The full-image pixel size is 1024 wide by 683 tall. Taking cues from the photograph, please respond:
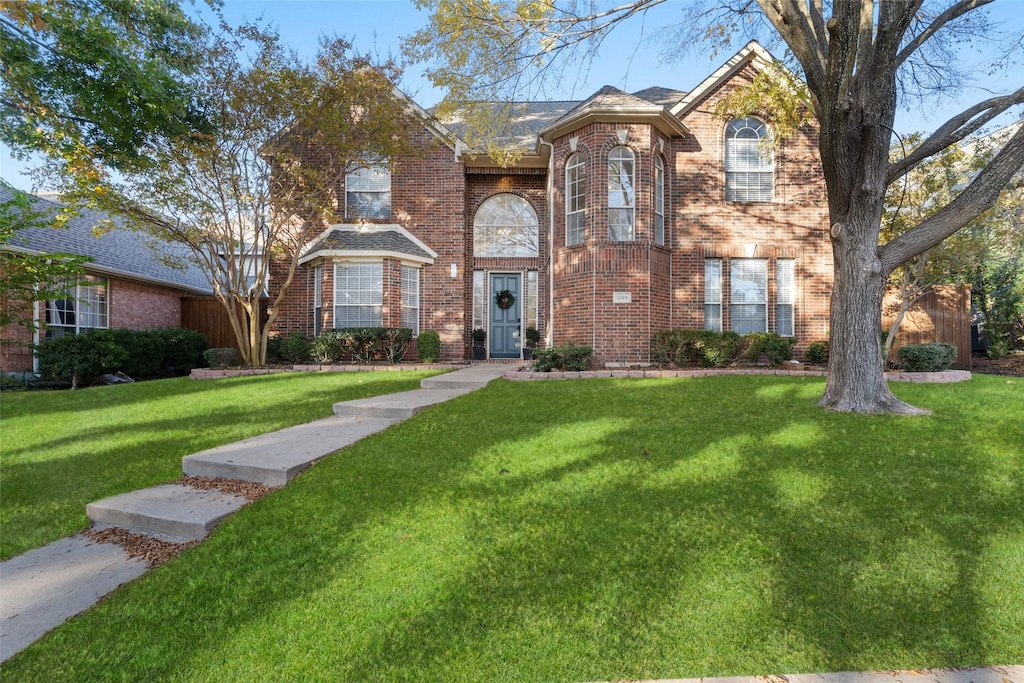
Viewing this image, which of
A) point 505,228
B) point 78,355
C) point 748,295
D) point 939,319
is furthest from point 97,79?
point 939,319

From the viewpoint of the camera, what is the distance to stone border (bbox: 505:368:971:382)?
9.28 meters

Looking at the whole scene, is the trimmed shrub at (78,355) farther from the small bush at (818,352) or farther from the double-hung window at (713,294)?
the small bush at (818,352)

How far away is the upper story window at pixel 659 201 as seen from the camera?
12203 mm

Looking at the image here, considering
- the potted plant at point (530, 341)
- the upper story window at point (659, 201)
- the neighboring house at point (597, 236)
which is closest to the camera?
the neighboring house at point (597, 236)

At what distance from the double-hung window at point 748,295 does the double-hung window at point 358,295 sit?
30.0 feet

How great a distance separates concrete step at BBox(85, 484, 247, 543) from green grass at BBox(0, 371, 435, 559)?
0.23 meters

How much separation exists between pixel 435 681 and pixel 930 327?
15.4 metres

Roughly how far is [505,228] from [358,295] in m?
4.69

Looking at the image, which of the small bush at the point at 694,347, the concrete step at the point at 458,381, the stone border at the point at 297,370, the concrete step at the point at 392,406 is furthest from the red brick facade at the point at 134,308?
the small bush at the point at 694,347

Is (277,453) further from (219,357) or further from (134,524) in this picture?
(219,357)

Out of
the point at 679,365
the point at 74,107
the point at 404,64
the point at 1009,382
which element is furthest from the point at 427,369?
the point at 1009,382

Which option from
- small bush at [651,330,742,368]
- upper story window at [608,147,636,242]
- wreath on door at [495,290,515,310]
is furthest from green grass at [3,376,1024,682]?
wreath on door at [495,290,515,310]

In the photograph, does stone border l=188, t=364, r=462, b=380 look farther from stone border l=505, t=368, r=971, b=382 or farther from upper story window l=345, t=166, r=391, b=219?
upper story window l=345, t=166, r=391, b=219

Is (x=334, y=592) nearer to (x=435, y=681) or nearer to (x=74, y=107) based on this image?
(x=435, y=681)
